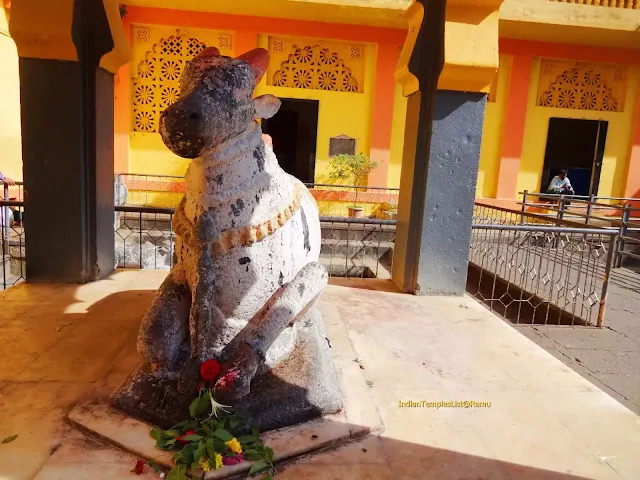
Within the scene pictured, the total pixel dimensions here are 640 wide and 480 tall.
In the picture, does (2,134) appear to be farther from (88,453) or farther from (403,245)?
(88,453)

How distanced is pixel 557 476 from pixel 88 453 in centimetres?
186

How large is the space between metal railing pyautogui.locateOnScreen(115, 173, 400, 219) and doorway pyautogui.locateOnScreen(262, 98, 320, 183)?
698 mm

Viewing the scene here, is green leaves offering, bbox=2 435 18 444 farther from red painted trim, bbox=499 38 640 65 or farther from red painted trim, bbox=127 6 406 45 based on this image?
red painted trim, bbox=499 38 640 65

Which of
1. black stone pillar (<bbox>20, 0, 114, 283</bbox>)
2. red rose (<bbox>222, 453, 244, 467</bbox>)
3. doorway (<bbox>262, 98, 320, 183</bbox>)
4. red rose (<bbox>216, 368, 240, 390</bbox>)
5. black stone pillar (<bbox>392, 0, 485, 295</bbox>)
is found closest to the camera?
red rose (<bbox>222, 453, 244, 467</bbox>)

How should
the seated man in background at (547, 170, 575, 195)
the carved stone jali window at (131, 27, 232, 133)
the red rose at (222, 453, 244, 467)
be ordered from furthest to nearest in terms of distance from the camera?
the seated man in background at (547, 170, 575, 195) < the carved stone jali window at (131, 27, 232, 133) < the red rose at (222, 453, 244, 467)

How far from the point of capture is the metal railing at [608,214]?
355 inches

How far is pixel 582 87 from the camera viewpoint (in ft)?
40.5

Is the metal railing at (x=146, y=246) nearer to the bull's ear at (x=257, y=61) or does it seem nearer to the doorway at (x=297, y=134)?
the doorway at (x=297, y=134)

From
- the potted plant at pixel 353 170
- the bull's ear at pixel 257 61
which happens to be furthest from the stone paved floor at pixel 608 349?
the potted plant at pixel 353 170

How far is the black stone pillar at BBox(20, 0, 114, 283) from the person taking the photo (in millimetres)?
4023

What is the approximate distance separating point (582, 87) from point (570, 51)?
960 millimetres

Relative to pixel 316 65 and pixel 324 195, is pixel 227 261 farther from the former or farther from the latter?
pixel 316 65

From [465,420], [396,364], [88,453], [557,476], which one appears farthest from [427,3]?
[88,453]

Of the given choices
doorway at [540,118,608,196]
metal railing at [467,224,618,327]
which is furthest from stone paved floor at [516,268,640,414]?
doorway at [540,118,608,196]
